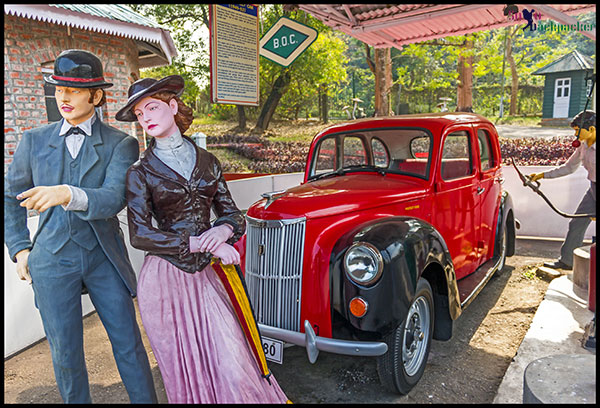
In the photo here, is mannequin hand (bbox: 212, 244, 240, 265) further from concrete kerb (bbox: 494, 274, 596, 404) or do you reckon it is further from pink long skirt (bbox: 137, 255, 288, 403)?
concrete kerb (bbox: 494, 274, 596, 404)

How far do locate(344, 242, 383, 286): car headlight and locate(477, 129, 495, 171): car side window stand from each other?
8.30 ft

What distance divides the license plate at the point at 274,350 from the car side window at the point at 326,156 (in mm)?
2038

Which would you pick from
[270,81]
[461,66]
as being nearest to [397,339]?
[461,66]

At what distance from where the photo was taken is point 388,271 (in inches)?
104

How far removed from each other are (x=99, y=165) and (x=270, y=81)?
11.9 meters

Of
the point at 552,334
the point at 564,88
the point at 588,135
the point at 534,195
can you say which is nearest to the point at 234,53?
the point at 552,334

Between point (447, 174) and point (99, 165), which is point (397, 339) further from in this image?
point (99, 165)

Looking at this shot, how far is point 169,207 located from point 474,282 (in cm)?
313

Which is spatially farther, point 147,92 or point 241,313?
point 241,313

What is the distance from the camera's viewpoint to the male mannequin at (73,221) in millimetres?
2188

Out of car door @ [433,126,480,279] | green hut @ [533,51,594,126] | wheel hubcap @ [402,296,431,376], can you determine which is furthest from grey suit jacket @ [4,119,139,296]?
green hut @ [533,51,594,126]

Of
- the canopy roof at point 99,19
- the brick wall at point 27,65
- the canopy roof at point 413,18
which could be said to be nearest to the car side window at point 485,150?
the canopy roof at point 413,18

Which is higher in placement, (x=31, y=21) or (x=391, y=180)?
(x=31, y=21)

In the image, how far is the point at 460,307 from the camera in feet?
11.2
